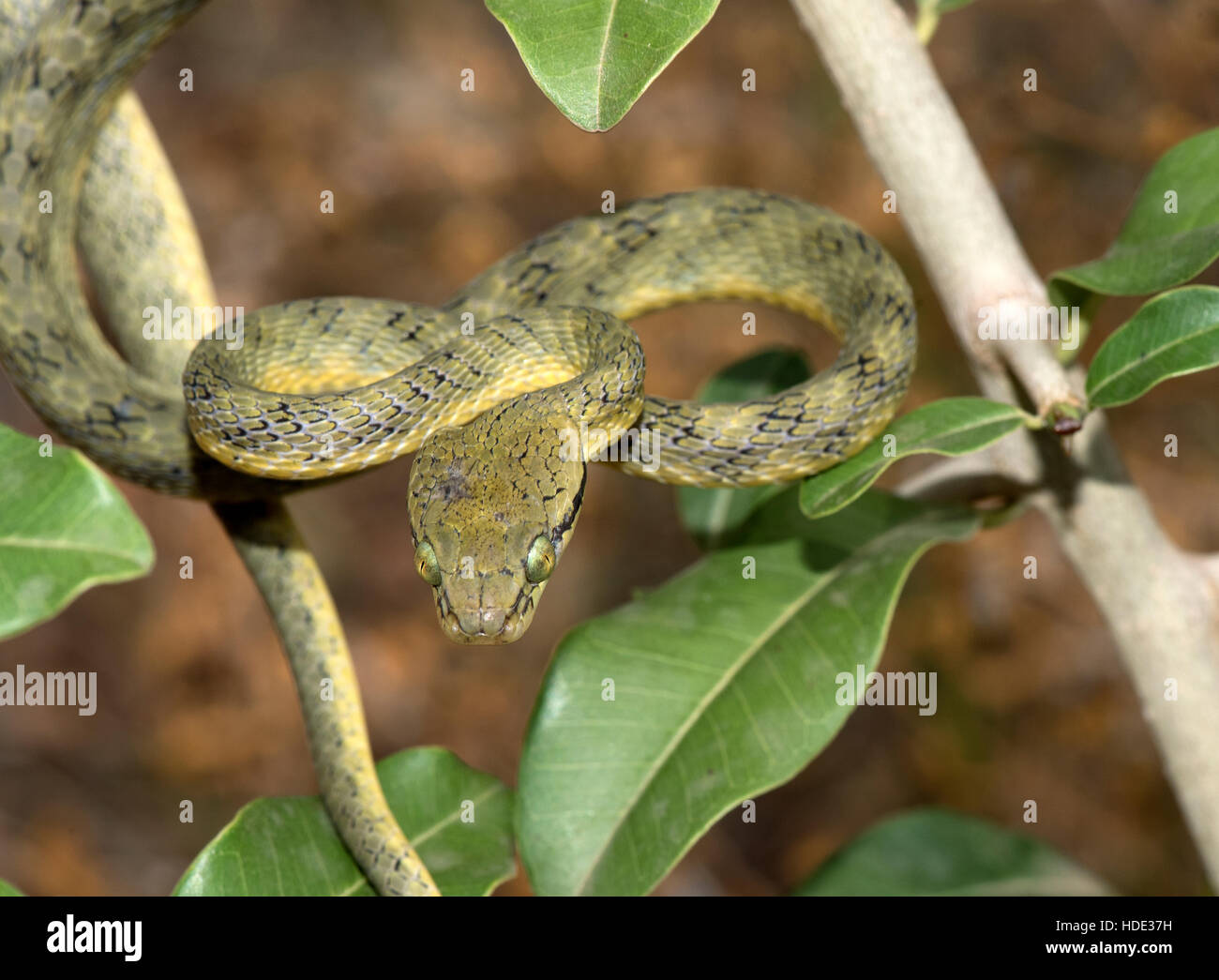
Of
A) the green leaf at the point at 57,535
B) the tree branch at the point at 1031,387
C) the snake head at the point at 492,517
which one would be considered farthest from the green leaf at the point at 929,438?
the green leaf at the point at 57,535

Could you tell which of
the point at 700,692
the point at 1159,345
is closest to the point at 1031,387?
the point at 1159,345

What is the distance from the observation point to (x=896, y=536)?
2.38 meters

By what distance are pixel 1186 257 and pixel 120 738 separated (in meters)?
5.34

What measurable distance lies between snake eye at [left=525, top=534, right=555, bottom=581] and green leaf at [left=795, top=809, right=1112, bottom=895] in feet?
4.94

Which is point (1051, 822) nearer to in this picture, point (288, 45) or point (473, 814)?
point (473, 814)

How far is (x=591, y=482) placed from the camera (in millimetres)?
6062

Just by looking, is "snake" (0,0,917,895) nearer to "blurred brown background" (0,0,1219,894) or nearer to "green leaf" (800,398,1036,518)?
"green leaf" (800,398,1036,518)

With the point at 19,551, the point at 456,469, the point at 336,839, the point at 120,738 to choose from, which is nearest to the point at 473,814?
the point at 336,839

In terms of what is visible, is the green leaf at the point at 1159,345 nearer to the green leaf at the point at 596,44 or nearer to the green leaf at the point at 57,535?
the green leaf at the point at 596,44

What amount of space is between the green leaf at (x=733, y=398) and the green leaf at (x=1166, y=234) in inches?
36.5

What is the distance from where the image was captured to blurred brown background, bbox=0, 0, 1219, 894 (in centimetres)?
553

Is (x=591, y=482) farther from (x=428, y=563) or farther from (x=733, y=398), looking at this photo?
(x=428, y=563)

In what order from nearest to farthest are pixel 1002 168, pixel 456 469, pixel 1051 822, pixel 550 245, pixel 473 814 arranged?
pixel 456 469
pixel 473 814
pixel 550 245
pixel 1051 822
pixel 1002 168

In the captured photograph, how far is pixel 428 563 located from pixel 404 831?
24.2 inches
